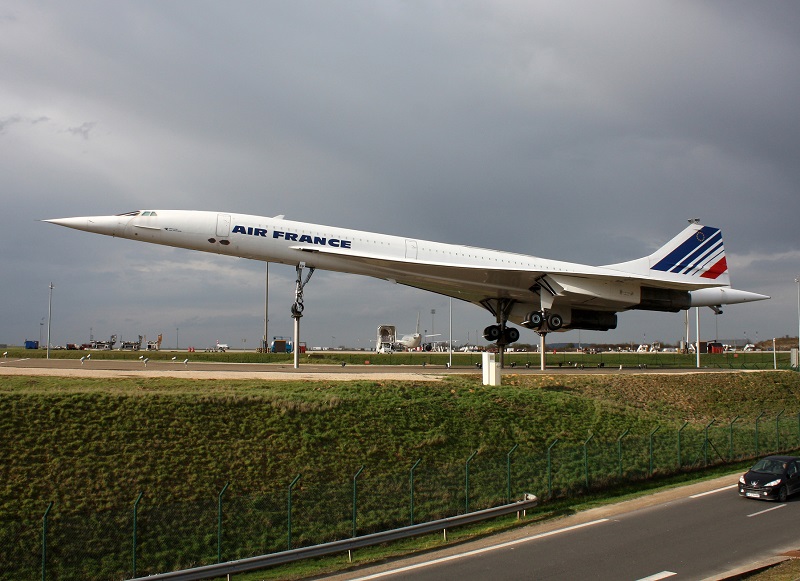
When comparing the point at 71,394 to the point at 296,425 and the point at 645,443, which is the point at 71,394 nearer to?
the point at 296,425

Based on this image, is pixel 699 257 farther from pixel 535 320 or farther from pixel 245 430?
pixel 245 430

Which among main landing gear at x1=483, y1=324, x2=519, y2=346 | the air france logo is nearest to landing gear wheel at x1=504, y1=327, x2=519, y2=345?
main landing gear at x1=483, y1=324, x2=519, y2=346

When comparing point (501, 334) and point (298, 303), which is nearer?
point (298, 303)

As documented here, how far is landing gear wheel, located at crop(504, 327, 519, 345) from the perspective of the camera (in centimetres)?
3369

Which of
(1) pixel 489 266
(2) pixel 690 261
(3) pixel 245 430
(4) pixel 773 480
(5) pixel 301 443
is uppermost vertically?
(2) pixel 690 261

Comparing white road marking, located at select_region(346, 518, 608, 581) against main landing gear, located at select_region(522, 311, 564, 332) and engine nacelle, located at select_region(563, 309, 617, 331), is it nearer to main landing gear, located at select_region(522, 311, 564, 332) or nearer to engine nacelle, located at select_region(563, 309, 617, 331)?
main landing gear, located at select_region(522, 311, 564, 332)

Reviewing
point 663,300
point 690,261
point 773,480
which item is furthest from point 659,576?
point 690,261

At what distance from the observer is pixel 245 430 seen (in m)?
15.4

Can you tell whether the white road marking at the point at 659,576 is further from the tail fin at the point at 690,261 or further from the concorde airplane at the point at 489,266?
the tail fin at the point at 690,261

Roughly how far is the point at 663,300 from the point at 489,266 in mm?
9960

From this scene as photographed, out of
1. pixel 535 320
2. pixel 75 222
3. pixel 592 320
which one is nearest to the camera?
pixel 75 222

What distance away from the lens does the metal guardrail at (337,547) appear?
1056 cm

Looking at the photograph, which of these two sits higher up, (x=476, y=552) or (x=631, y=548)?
(x=631, y=548)

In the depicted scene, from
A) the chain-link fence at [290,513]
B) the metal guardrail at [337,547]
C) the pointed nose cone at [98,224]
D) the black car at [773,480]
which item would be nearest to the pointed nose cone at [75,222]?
the pointed nose cone at [98,224]
